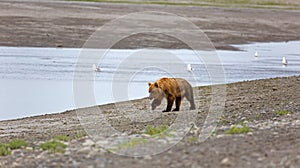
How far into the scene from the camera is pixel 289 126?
1196cm

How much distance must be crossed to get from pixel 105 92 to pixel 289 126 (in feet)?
45.1

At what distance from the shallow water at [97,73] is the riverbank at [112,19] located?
261 cm

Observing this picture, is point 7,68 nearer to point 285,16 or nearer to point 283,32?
point 283,32

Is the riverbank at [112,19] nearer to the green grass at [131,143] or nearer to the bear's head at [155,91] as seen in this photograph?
the bear's head at [155,91]

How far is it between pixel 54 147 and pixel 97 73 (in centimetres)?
1933

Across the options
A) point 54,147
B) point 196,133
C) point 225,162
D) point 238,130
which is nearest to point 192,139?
point 196,133

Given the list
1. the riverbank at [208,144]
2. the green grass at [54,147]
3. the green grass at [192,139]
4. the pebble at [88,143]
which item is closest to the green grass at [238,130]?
the riverbank at [208,144]

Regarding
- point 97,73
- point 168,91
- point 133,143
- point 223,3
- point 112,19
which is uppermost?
point 223,3

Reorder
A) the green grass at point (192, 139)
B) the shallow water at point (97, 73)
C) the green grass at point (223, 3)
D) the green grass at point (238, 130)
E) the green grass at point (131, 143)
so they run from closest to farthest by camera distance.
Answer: the green grass at point (131, 143), the green grass at point (192, 139), the green grass at point (238, 130), the shallow water at point (97, 73), the green grass at point (223, 3)

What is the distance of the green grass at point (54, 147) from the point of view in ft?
35.1

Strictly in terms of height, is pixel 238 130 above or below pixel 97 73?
below

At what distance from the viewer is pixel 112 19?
54.4m

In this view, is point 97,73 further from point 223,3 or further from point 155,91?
point 223,3

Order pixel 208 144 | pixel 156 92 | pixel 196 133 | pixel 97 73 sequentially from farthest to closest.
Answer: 1. pixel 97 73
2. pixel 156 92
3. pixel 196 133
4. pixel 208 144
